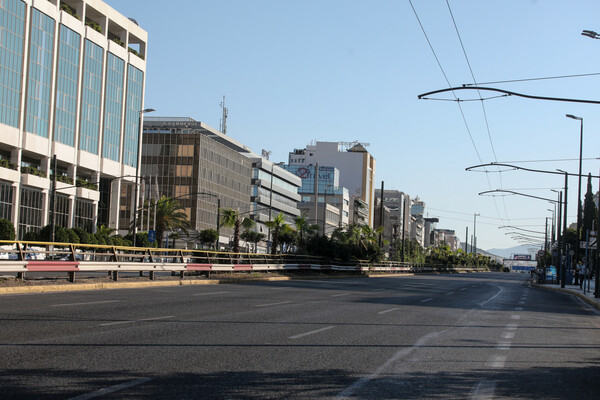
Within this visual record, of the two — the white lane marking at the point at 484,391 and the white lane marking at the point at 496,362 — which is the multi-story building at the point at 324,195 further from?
the white lane marking at the point at 484,391

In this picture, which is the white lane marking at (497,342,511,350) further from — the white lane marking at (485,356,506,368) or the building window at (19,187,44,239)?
the building window at (19,187,44,239)

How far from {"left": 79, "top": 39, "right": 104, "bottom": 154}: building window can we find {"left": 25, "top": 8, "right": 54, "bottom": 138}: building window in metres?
6.34

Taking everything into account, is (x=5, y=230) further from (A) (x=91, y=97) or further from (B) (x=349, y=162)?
(B) (x=349, y=162)

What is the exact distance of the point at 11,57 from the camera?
209ft

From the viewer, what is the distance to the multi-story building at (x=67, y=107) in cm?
6438

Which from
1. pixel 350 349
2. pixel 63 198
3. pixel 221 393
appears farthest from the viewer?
pixel 63 198

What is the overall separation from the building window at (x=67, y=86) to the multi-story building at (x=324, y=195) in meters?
84.2

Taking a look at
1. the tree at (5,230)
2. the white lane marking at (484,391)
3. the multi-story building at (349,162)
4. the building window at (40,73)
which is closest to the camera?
the white lane marking at (484,391)

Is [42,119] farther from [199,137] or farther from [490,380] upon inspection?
[490,380]

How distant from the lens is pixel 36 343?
31.0 ft

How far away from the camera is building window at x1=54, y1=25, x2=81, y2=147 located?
71.4 metres

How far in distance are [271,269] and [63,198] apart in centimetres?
3834

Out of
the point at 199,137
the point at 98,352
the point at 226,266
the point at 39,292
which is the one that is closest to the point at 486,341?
the point at 98,352

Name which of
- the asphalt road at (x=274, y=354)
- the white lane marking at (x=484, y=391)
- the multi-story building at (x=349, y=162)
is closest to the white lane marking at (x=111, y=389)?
the asphalt road at (x=274, y=354)
